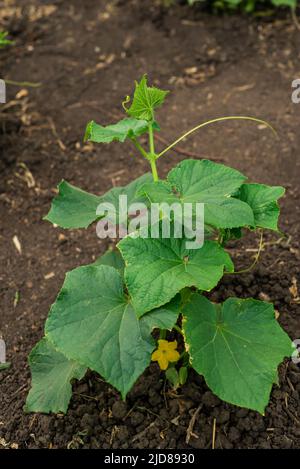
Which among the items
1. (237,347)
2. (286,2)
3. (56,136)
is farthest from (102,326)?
(286,2)

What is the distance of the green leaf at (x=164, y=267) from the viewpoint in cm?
216

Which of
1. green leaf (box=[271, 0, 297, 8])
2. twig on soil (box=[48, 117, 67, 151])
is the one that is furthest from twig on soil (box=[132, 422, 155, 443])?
green leaf (box=[271, 0, 297, 8])

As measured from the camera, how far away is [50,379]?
8.38 ft

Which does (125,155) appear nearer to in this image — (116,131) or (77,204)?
(77,204)

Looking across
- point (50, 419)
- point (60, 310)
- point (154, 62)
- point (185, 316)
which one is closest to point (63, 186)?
point (60, 310)

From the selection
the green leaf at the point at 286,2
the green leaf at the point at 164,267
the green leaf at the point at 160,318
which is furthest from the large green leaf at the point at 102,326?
the green leaf at the point at 286,2

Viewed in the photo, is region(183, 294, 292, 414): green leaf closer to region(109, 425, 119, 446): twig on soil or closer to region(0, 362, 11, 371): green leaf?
region(109, 425, 119, 446): twig on soil

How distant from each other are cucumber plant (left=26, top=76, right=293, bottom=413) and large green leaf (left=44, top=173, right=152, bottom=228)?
29 cm

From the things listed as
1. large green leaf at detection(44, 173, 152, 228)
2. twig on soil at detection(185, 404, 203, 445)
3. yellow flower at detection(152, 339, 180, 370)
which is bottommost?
twig on soil at detection(185, 404, 203, 445)

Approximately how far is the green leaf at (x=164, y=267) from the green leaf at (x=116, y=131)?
1.36 feet

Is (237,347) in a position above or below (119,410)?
above

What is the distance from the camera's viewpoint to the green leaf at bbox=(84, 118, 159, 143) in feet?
7.82

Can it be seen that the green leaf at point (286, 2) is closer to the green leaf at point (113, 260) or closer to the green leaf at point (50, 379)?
the green leaf at point (113, 260)

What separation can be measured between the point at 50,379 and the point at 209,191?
3.37 feet
